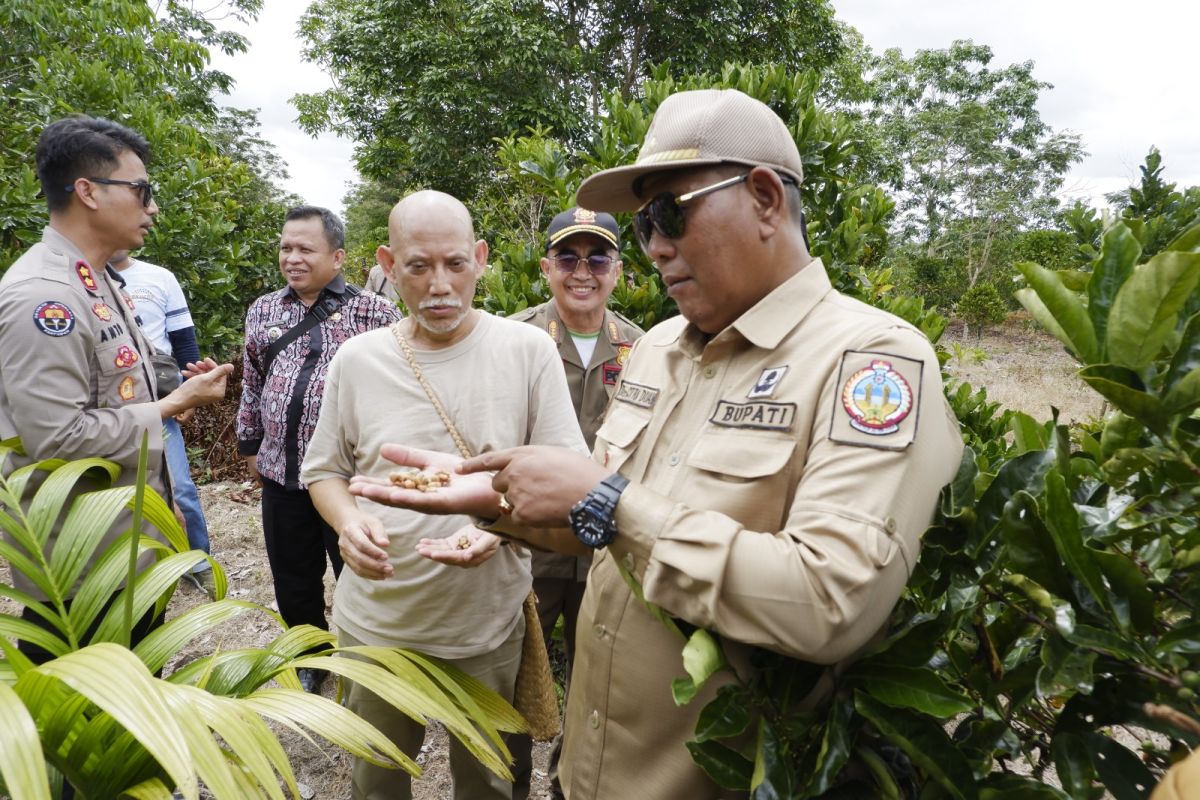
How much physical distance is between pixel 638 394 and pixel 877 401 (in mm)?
616

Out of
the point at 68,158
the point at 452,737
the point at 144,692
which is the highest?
the point at 68,158

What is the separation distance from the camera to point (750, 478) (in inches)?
46.7

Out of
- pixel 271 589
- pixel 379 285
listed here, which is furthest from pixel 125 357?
pixel 379 285

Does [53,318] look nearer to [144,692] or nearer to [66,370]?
[66,370]

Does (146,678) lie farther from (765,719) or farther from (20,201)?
(20,201)

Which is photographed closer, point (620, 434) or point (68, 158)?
point (620, 434)

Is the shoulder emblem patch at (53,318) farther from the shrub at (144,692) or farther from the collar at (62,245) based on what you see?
the shrub at (144,692)

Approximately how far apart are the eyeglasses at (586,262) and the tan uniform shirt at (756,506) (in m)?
1.52

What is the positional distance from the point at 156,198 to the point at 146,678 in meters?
6.43

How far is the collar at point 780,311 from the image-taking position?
1.27m

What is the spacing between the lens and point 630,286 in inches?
149

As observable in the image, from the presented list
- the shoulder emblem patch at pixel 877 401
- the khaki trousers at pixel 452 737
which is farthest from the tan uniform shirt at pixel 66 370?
the shoulder emblem patch at pixel 877 401

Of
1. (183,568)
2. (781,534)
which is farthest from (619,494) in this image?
(183,568)

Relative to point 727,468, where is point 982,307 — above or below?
below
